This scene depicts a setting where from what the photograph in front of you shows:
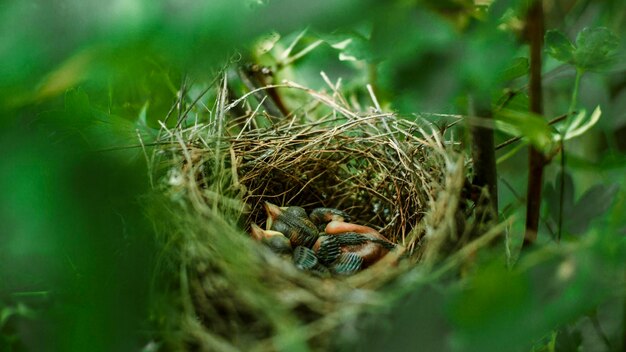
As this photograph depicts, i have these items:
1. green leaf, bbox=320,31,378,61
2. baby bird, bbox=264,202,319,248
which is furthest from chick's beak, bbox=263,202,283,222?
green leaf, bbox=320,31,378,61

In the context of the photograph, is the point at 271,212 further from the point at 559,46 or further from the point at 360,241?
the point at 559,46

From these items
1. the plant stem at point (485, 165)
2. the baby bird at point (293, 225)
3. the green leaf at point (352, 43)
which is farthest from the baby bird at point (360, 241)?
the green leaf at point (352, 43)

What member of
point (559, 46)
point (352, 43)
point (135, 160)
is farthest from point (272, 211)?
point (135, 160)

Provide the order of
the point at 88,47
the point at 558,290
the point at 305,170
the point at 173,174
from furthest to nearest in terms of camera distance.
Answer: the point at 305,170
the point at 173,174
the point at 558,290
the point at 88,47

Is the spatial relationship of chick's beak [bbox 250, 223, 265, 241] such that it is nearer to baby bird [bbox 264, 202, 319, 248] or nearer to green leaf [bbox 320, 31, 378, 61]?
baby bird [bbox 264, 202, 319, 248]

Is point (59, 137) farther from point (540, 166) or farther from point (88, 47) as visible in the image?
point (540, 166)

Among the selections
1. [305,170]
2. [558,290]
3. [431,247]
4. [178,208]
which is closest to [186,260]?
[178,208]

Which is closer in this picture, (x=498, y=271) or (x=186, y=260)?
(x=498, y=271)
